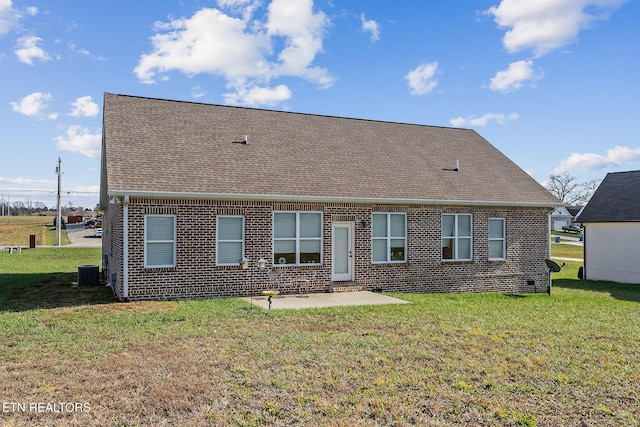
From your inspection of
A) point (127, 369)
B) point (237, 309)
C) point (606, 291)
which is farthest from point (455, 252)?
point (127, 369)

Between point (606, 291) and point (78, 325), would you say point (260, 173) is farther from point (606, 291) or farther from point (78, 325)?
point (606, 291)

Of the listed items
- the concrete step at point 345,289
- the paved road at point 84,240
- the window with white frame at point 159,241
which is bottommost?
the concrete step at point 345,289

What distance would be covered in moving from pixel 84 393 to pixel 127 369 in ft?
3.15

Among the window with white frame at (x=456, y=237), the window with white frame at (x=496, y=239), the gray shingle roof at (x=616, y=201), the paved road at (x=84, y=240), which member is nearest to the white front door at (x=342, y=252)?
the window with white frame at (x=456, y=237)

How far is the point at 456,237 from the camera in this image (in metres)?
17.1

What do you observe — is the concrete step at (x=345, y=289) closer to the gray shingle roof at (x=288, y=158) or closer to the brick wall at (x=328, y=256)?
the brick wall at (x=328, y=256)

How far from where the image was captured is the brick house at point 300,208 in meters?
13.5

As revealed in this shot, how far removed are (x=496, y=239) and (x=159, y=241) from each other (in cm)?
1126

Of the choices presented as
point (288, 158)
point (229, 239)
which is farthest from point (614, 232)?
point (229, 239)

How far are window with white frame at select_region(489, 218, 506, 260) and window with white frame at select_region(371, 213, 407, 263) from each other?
350 centimetres

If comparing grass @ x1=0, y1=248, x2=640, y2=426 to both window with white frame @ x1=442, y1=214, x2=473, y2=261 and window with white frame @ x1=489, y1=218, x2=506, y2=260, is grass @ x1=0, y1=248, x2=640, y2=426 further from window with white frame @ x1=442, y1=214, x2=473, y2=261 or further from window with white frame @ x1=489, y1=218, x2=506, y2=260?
window with white frame @ x1=489, y1=218, x2=506, y2=260

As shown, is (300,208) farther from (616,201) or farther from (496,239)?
(616,201)

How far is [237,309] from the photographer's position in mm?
12000

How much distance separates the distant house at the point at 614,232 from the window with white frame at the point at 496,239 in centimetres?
946
